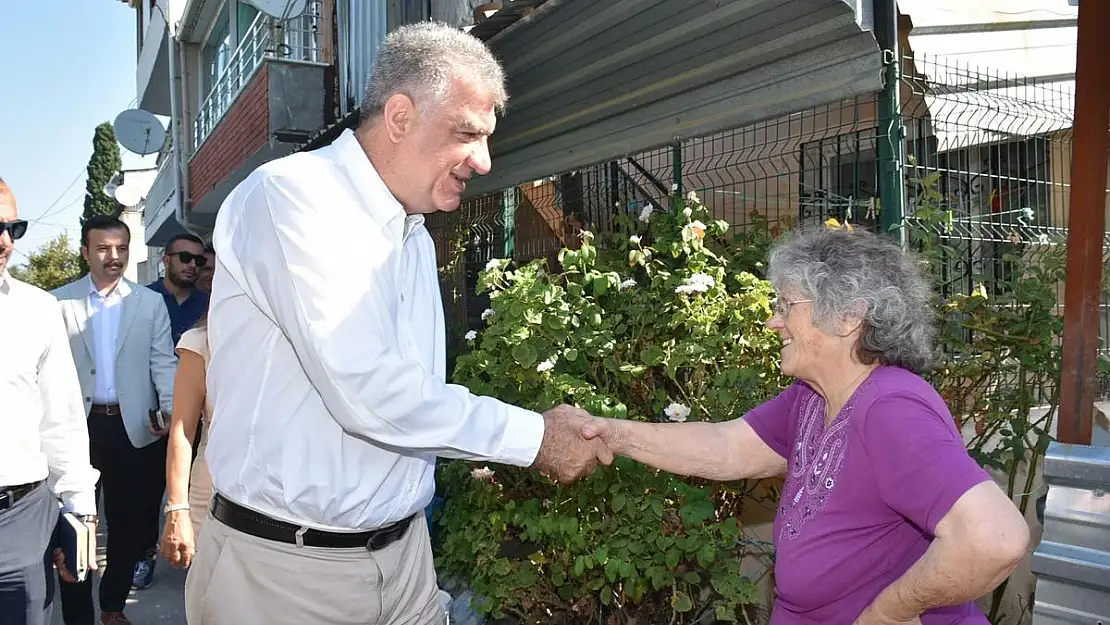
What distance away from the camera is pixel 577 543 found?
3484 mm

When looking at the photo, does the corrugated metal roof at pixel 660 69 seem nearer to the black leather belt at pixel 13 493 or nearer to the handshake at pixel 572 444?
the handshake at pixel 572 444

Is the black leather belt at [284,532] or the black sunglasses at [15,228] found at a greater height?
the black sunglasses at [15,228]

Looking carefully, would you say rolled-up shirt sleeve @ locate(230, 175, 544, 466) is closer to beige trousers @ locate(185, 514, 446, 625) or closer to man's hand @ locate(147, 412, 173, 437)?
beige trousers @ locate(185, 514, 446, 625)

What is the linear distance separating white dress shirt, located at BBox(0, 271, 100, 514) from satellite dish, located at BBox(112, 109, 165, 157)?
51.1ft

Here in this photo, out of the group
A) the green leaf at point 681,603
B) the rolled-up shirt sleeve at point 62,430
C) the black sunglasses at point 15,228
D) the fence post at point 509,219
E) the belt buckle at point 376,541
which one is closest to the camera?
the belt buckle at point 376,541

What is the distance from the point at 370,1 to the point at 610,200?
3.91 meters

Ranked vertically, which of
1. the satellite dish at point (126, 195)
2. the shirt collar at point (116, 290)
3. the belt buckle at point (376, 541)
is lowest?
the belt buckle at point (376, 541)

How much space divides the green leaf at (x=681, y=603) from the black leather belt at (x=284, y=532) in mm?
1760

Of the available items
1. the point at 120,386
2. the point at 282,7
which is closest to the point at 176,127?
the point at 282,7

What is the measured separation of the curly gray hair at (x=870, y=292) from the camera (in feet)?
7.31

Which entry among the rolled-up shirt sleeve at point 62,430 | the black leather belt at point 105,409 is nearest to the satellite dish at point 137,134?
the black leather belt at point 105,409

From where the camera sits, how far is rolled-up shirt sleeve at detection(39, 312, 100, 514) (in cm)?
328

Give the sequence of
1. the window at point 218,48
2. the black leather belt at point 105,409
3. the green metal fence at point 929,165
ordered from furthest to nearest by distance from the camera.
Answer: the window at point 218,48
the black leather belt at point 105,409
the green metal fence at point 929,165

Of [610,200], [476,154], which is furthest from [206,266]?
[476,154]
